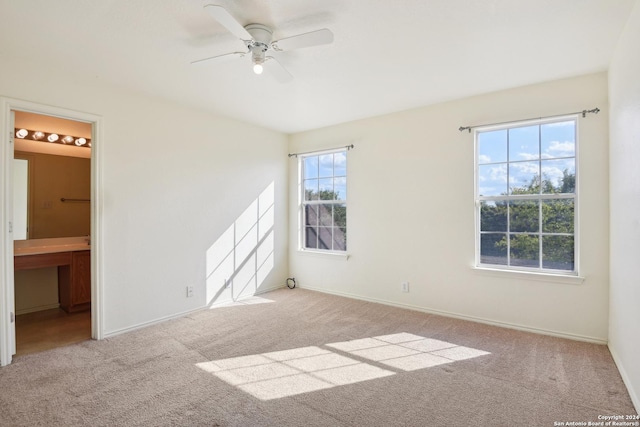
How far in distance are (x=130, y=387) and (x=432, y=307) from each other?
3.11 m

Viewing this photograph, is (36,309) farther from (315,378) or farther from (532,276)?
(532,276)

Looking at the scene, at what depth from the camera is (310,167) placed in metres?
5.16

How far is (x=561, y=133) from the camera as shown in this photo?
10.3 ft

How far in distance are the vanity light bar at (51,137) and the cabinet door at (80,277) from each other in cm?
149

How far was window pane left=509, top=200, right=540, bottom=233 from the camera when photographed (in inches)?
129

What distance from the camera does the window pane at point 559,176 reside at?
10.2ft

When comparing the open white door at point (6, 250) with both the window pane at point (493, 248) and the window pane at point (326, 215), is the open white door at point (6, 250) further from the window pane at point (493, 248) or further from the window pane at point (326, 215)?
the window pane at point (493, 248)

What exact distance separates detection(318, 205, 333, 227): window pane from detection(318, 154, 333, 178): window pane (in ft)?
1.58

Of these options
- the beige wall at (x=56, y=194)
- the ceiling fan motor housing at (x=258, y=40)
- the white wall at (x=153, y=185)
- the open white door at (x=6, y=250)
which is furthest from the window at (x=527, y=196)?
the beige wall at (x=56, y=194)

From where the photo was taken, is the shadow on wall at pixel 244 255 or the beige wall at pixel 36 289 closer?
the beige wall at pixel 36 289

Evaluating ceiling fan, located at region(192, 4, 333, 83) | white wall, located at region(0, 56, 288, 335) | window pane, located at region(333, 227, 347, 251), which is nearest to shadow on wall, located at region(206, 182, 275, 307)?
white wall, located at region(0, 56, 288, 335)

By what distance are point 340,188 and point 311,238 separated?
96 centimetres

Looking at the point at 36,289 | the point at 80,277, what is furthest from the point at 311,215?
the point at 36,289

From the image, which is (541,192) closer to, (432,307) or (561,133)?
(561,133)
